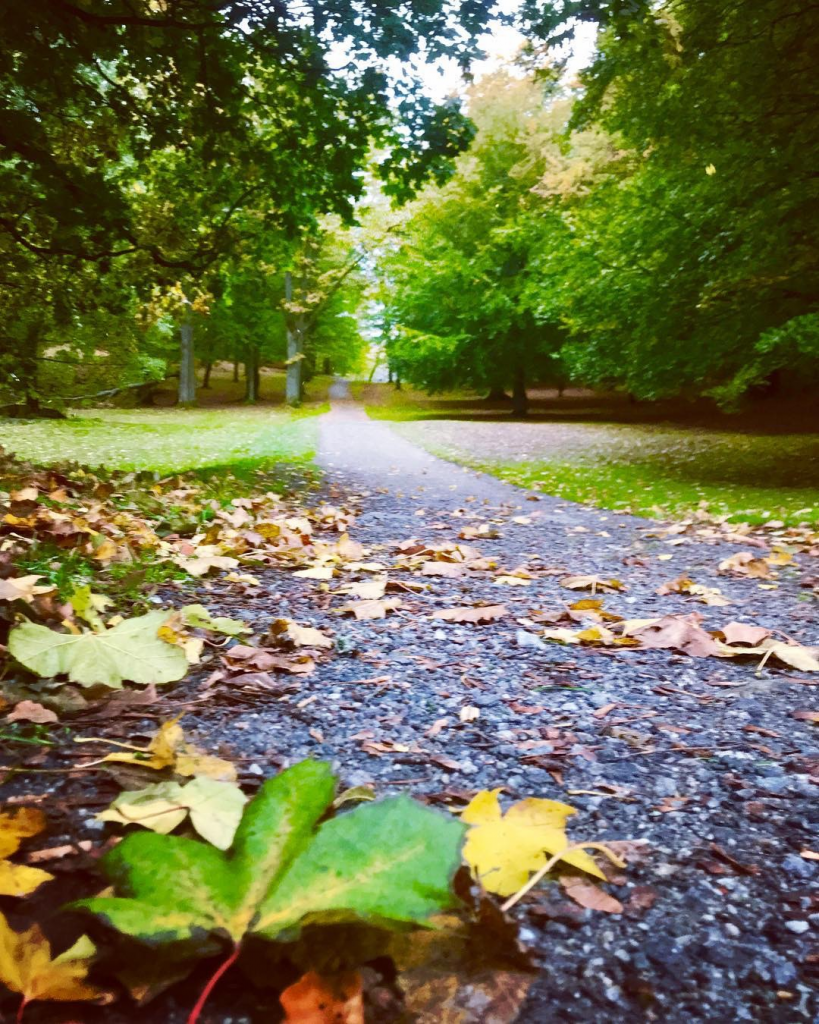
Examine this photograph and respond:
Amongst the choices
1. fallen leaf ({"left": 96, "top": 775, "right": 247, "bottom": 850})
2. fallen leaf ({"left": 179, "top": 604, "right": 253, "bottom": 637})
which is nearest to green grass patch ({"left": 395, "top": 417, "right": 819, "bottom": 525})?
fallen leaf ({"left": 179, "top": 604, "right": 253, "bottom": 637})

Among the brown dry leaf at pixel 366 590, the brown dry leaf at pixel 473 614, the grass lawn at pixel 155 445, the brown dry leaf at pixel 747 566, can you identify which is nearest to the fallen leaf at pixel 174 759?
the brown dry leaf at pixel 473 614

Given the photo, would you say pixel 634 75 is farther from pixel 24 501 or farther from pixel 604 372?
pixel 24 501

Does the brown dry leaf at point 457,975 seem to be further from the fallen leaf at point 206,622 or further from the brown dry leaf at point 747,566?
the brown dry leaf at point 747,566

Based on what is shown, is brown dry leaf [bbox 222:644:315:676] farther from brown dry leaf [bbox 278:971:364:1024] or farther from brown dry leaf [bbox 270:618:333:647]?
brown dry leaf [bbox 278:971:364:1024]

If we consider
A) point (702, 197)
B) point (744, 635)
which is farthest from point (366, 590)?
point (702, 197)

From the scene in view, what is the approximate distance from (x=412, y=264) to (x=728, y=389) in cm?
1732

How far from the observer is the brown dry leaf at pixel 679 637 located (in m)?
2.30

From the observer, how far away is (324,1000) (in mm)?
797

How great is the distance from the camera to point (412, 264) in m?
25.1

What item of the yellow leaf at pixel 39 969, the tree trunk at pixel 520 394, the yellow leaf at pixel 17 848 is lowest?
the yellow leaf at pixel 17 848

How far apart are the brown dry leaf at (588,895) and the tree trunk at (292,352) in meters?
29.2

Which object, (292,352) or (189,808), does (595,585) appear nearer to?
(189,808)

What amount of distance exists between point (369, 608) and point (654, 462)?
9.66 meters

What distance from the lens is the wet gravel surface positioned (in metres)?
0.92
